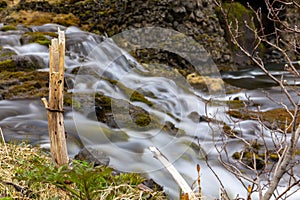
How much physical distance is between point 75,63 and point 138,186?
718cm

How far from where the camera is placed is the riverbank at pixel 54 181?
75.5 inches

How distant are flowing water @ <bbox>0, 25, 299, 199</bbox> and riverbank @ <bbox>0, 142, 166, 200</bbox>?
80 cm

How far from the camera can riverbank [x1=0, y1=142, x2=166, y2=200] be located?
1919mm

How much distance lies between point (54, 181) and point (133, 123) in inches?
166

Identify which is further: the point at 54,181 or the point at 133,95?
the point at 133,95

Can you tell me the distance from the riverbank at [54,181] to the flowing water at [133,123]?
2.61ft

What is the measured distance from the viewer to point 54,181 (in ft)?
6.50

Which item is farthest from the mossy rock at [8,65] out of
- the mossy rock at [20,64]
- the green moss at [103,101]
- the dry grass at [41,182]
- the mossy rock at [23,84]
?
the dry grass at [41,182]

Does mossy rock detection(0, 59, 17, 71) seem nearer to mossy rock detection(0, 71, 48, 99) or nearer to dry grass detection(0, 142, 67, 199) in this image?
mossy rock detection(0, 71, 48, 99)

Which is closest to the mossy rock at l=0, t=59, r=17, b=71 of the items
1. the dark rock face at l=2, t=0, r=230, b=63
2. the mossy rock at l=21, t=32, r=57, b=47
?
the mossy rock at l=21, t=32, r=57, b=47

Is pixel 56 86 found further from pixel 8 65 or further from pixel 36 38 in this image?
pixel 36 38

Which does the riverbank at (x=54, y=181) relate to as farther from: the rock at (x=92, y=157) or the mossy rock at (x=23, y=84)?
the mossy rock at (x=23, y=84)

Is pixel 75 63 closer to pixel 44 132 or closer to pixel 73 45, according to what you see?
pixel 73 45

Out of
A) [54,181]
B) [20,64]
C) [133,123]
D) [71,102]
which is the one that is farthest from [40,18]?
[54,181]
